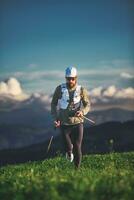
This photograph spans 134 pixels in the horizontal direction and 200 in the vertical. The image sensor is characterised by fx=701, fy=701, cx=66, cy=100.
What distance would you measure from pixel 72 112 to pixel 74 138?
0.65m

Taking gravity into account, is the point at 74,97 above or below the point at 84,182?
above

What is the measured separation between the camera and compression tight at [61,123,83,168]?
16.9m

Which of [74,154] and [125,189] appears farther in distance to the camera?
[74,154]

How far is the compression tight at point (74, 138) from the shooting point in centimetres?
1686

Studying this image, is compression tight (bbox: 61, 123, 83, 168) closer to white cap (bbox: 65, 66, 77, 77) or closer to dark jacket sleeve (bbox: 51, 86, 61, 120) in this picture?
dark jacket sleeve (bbox: 51, 86, 61, 120)

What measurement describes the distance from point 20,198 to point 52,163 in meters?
9.18

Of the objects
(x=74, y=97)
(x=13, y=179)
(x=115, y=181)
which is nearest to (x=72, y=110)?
(x=74, y=97)

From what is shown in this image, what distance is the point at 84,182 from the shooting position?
38.5 feet

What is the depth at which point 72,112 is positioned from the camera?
16.9 metres

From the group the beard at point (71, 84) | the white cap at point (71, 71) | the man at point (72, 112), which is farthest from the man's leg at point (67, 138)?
the white cap at point (71, 71)

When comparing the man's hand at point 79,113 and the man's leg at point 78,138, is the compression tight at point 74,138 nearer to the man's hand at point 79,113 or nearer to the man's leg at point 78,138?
the man's leg at point 78,138

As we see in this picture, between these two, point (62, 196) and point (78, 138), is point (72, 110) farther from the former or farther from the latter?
point (62, 196)

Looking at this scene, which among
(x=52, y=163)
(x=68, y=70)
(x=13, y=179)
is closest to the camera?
(x=13, y=179)

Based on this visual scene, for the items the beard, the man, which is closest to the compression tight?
the man
